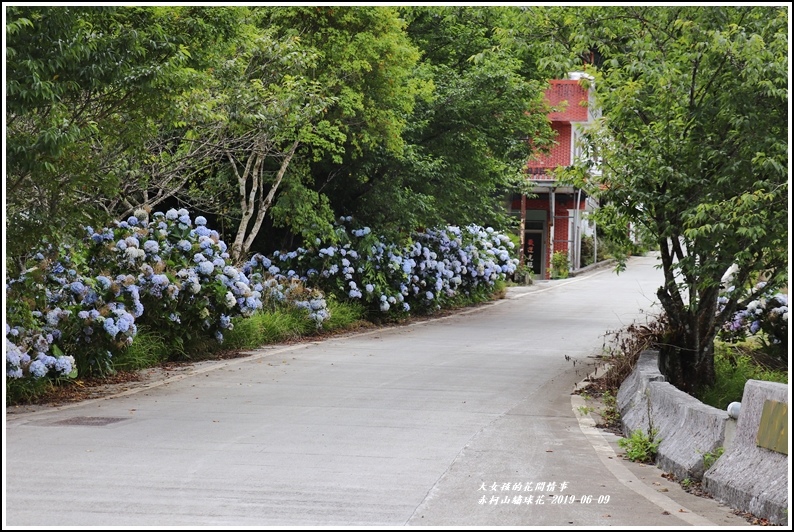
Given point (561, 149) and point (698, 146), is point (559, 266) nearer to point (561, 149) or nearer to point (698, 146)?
point (561, 149)

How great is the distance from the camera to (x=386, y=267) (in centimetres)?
2566

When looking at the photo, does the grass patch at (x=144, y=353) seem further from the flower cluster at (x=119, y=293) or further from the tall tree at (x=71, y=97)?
the tall tree at (x=71, y=97)

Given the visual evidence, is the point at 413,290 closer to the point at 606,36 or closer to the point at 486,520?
the point at 606,36

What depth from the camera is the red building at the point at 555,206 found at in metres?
46.8

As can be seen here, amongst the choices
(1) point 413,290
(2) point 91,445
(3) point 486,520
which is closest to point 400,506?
(3) point 486,520

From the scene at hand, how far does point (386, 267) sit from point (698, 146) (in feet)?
40.8

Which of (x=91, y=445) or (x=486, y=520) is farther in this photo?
(x=91, y=445)

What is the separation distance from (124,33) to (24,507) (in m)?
6.43

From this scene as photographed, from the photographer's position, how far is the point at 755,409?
8.26 metres

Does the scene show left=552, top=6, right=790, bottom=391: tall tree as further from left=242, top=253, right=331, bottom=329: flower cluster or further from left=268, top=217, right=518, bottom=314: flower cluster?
left=268, top=217, right=518, bottom=314: flower cluster

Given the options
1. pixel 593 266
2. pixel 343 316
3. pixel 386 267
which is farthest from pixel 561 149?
pixel 343 316

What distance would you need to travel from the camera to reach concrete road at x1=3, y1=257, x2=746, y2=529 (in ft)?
24.6

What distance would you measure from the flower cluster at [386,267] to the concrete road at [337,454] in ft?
21.5

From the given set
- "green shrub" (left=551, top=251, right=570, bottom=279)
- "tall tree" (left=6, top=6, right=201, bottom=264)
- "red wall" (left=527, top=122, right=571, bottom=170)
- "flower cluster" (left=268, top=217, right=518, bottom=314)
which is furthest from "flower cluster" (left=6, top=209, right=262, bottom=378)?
"red wall" (left=527, top=122, right=571, bottom=170)
